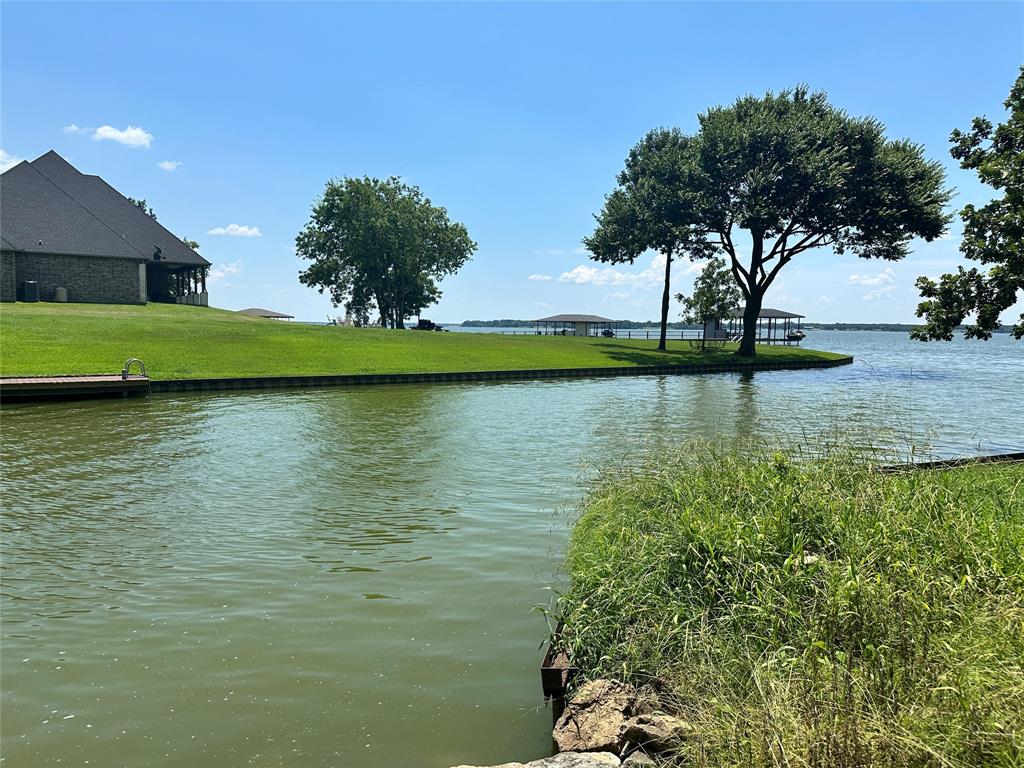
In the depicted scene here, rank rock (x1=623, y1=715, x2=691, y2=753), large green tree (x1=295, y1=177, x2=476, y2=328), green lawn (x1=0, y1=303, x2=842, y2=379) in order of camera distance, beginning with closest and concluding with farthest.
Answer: rock (x1=623, y1=715, x2=691, y2=753)
green lawn (x1=0, y1=303, x2=842, y2=379)
large green tree (x1=295, y1=177, x2=476, y2=328)

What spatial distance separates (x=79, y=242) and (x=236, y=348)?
2108cm

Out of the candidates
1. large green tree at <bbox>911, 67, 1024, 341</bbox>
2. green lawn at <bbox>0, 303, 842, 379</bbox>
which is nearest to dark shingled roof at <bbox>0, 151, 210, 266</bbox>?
green lawn at <bbox>0, 303, 842, 379</bbox>

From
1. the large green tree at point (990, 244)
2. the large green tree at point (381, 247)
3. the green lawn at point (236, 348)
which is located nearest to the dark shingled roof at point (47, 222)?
the green lawn at point (236, 348)

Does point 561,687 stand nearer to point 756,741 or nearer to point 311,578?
point 756,741

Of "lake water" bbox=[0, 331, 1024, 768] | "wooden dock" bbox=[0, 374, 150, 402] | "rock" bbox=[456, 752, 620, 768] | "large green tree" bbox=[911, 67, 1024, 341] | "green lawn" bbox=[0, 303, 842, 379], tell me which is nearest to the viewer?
"rock" bbox=[456, 752, 620, 768]

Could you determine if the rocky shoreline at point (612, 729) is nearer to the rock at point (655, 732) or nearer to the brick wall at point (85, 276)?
the rock at point (655, 732)

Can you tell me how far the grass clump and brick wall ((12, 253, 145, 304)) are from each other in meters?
46.6

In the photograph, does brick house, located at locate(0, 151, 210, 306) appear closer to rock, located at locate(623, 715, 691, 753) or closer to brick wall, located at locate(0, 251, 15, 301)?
brick wall, located at locate(0, 251, 15, 301)

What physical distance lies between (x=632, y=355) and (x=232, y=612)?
36.8m

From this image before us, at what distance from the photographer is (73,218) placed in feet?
150

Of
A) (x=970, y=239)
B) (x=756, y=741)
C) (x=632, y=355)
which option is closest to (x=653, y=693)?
(x=756, y=741)

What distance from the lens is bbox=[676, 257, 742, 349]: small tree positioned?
50531 mm

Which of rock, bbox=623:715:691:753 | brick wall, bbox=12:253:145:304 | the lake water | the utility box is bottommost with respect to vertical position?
the lake water

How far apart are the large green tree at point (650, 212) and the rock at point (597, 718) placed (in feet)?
135
